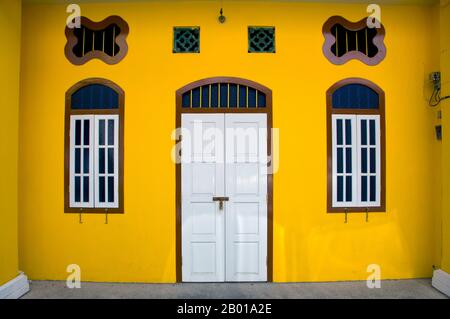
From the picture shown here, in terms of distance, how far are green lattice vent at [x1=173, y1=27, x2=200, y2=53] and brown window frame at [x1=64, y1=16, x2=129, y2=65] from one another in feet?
2.02

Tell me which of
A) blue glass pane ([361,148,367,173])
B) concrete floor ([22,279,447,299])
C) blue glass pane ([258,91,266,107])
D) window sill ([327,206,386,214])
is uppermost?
blue glass pane ([258,91,266,107])

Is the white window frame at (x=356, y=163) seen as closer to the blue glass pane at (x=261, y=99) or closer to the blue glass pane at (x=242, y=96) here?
the blue glass pane at (x=261, y=99)

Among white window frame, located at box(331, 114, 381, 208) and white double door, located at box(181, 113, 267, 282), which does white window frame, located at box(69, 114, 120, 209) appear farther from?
white window frame, located at box(331, 114, 381, 208)

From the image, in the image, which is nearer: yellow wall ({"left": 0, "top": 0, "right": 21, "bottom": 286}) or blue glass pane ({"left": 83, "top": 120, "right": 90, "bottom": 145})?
yellow wall ({"left": 0, "top": 0, "right": 21, "bottom": 286})

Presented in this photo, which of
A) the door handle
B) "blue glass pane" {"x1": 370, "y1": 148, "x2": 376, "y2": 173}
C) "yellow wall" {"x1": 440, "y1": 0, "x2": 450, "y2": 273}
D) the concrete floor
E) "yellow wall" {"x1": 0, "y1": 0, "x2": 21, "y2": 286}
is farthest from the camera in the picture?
"blue glass pane" {"x1": 370, "y1": 148, "x2": 376, "y2": 173}

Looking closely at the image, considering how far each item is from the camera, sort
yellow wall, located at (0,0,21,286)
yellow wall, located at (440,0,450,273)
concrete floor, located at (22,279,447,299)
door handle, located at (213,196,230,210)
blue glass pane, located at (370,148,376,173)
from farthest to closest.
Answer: blue glass pane, located at (370,148,376,173)
door handle, located at (213,196,230,210)
yellow wall, located at (440,0,450,273)
concrete floor, located at (22,279,447,299)
yellow wall, located at (0,0,21,286)

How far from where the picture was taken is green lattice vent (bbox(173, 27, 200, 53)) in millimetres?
3572

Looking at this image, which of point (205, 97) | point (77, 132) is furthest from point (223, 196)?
point (77, 132)

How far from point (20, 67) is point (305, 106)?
3.57 metres

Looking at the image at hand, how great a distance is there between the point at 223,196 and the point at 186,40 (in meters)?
1.98

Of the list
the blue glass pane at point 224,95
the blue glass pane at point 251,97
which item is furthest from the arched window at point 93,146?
the blue glass pane at point 251,97

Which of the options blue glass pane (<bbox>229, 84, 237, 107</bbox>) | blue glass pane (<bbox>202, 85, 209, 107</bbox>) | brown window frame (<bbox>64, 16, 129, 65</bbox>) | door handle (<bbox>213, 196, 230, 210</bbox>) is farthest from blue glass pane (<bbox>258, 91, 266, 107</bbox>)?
brown window frame (<bbox>64, 16, 129, 65</bbox>)

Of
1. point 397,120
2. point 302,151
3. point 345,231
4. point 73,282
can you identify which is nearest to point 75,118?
point 73,282

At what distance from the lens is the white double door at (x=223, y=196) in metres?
3.51
